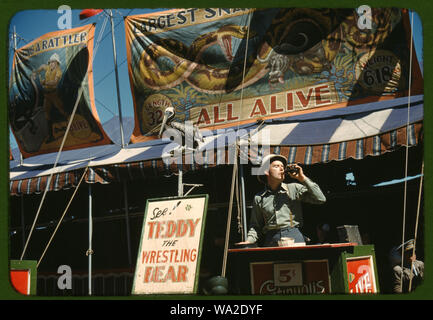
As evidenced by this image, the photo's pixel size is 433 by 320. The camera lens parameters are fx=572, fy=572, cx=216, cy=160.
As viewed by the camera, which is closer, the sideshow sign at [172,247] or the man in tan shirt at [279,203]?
the sideshow sign at [172,247]

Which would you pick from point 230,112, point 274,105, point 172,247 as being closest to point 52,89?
point 230,112

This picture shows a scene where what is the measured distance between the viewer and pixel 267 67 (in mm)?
8484

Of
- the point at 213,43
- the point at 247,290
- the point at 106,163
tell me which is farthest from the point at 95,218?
the point at 247,290

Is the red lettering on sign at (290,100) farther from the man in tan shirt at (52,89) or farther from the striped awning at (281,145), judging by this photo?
the man in tan shirt at (52,89)

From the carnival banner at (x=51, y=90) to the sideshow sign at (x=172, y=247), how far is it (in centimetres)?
416

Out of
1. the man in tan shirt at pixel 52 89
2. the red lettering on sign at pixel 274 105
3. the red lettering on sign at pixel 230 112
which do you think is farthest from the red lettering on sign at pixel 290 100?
the man in tan shirt at pixel 52 89

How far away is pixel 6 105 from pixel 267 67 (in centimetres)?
383

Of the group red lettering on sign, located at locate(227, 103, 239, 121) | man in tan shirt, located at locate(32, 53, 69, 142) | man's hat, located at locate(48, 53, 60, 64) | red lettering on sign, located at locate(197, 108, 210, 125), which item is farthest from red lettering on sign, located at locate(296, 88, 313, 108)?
man's hat, located at locate(48, 53, 60, 64)

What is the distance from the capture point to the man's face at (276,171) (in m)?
6.01

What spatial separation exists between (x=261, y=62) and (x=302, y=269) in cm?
407

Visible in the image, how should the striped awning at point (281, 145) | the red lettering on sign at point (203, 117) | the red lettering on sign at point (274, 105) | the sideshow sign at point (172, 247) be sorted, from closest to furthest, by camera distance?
the sideshow sign at point (172, 247), the striped awning at point (281, 145), the red lettering on sign at point (274, 105), the red lettering on sign at point (203, 117)

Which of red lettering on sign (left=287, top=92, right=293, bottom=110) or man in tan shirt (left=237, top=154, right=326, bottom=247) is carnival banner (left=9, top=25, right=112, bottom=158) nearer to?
red lettering on sign (left=287, top=92, right=293, bottom=110)

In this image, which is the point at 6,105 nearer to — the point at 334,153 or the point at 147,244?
the point at 147,244

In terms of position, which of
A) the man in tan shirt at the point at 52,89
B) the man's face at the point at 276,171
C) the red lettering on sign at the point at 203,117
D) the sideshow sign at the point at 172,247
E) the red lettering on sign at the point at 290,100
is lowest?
the sideshow sign at the point at 172,247
